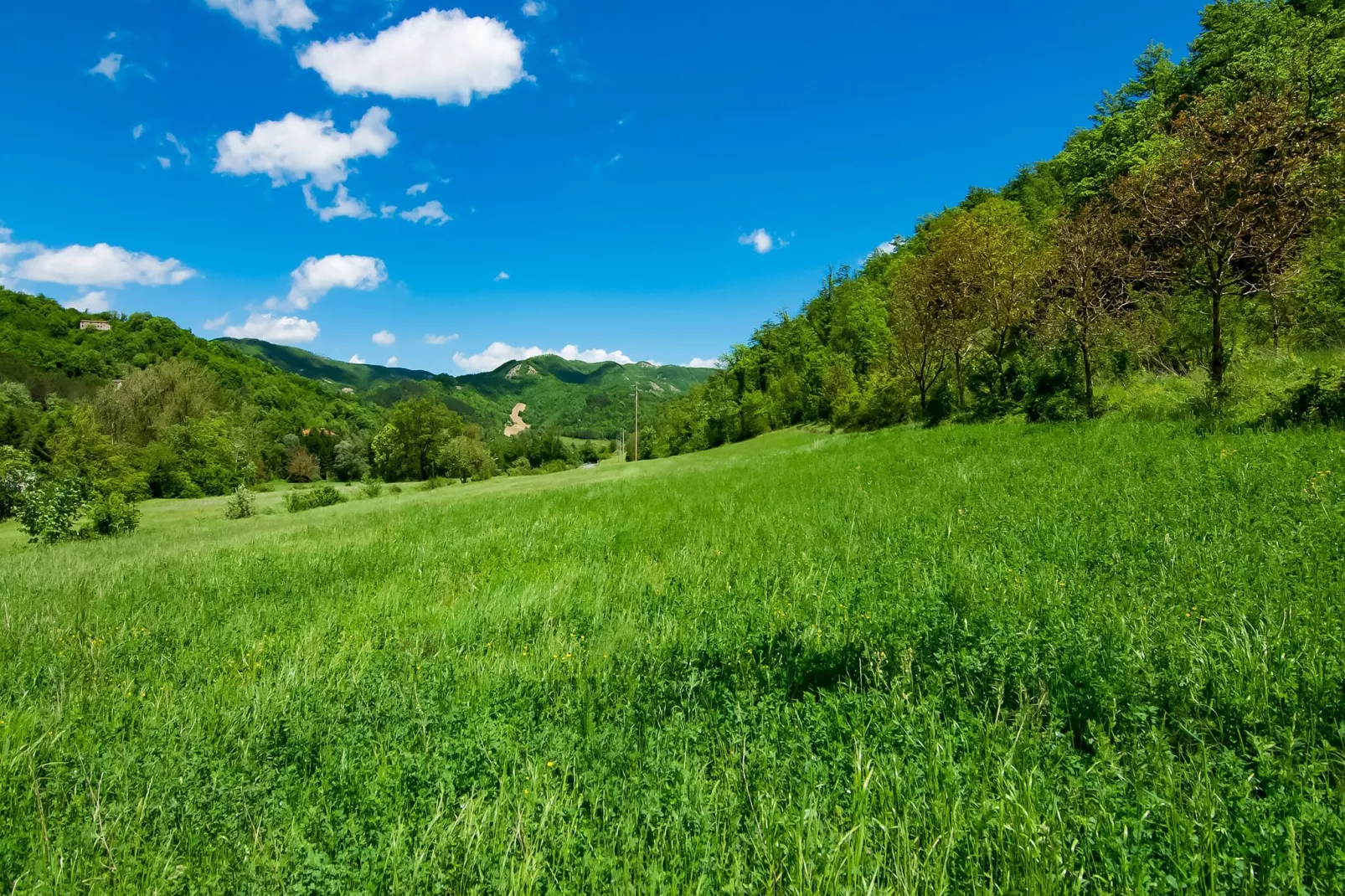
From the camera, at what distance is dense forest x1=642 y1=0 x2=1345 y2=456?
40.5 ft

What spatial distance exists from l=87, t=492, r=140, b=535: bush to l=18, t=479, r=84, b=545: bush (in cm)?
61

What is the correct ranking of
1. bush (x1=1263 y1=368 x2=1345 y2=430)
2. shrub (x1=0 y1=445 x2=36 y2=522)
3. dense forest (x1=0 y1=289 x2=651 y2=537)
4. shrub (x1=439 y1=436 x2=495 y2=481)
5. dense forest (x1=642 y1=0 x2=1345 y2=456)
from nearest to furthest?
bush (x1=1263 y1=368 x2=1345 y2=430)
dense forest (x1=642 y1=0 x2=1345 y2=456)
shrub (x1=0 y1=445 x2=36 y2=522)
dense forest (x1=0 y1=289 x2=651 y2=537)
shrub (x1=439 y1=436 x2=495 y2=481)

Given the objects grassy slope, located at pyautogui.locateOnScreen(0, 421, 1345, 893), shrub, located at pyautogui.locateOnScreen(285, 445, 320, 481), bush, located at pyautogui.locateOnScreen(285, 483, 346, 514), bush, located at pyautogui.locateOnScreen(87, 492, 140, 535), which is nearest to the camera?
grassy slope, located at pyautogui.locateOnScreen(0, 421, 1345, 893)

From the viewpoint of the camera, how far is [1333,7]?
33.8 meters

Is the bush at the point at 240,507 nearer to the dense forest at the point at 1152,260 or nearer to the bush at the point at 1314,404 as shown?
the dense forest at the point at 1152,260

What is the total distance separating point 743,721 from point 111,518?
34.2 meters

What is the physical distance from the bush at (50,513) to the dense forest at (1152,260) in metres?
38.7

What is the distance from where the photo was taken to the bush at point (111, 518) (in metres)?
23.8

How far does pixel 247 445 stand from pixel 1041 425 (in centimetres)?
9473

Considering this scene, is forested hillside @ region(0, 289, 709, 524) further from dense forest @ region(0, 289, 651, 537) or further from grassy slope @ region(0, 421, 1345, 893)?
grassy slope @ region(0, 421, 1345, 893)

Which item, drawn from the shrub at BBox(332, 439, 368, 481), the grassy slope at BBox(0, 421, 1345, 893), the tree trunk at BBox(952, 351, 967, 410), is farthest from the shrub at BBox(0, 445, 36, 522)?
the tree trunk at BBox(952, 351, 967, 410)

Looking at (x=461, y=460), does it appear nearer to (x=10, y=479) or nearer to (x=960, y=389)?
(x=10, y=479)

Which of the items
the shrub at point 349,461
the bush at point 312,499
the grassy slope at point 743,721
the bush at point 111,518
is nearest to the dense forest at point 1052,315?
the bush at point 111,518

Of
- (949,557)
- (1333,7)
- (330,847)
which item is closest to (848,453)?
(949,557)
